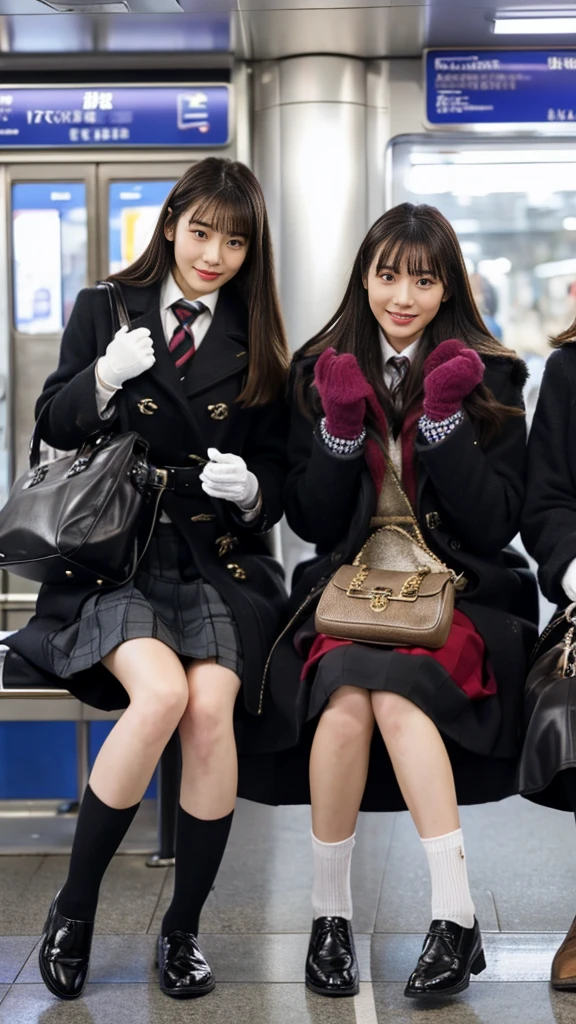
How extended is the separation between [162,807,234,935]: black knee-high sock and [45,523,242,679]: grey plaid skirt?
35 centimetres

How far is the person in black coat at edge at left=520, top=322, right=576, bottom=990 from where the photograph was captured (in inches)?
102

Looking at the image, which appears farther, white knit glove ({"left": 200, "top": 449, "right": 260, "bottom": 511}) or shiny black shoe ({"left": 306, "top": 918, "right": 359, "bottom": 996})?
white knit glove ({"left": 200, "top": 449, "right": 260, "bottom": 511})

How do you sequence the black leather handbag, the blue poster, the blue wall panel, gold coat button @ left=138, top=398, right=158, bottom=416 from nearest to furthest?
1. the black leather handbag
2. gold coat button @ left=138, top=398, right=158, bottom=416
3. the blue wall panel
4. the blue poster

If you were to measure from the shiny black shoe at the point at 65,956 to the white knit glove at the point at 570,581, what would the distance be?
1.25 metres

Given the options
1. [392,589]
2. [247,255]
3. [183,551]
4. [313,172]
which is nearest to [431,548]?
[392,589]

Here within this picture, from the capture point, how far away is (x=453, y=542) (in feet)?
9.65

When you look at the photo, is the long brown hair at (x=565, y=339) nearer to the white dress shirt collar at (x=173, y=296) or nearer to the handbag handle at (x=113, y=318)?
the white dress shirt collar at (x=173, y=296)

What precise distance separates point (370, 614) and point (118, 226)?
8.09ft

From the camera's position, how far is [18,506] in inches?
112

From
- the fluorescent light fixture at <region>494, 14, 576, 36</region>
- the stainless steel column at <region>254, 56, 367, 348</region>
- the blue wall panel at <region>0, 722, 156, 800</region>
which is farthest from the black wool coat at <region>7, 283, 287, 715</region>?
the fluorescent light fixture at <region>494, 14, 576, 36</region>

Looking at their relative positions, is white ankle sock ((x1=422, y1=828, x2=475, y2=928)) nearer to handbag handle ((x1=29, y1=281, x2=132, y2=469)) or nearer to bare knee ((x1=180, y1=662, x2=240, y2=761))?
bare knee ((x1=180, y1=662, x2=240, y2=761))

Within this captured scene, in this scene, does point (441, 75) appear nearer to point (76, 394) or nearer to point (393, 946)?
point (76, 394)

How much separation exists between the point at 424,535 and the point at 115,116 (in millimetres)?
Answer: 2323

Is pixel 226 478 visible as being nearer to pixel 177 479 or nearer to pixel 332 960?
pixel 177 479
